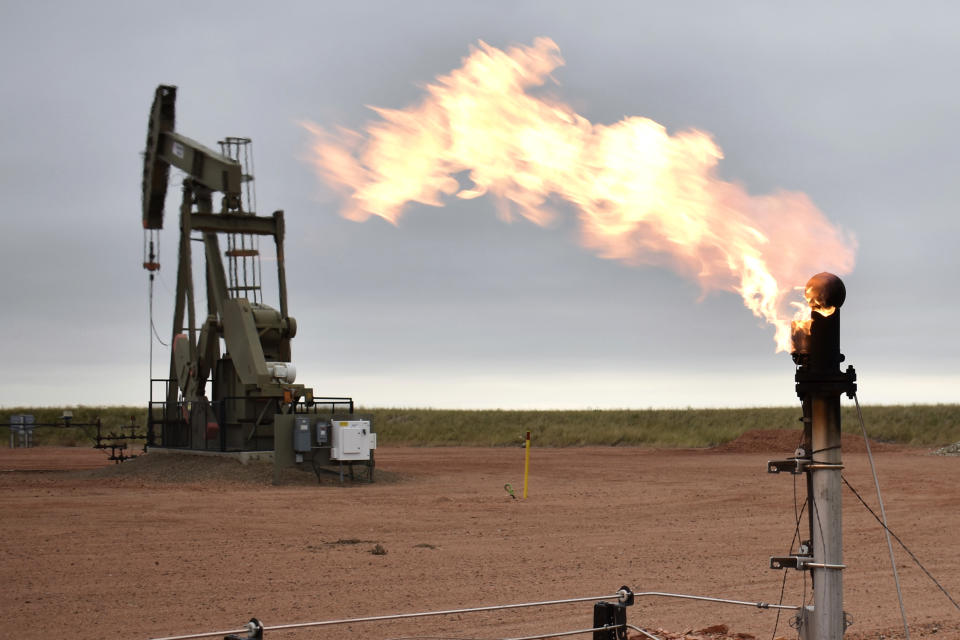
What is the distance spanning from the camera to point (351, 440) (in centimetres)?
2766

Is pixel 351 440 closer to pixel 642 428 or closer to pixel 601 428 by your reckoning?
pixel 601 428

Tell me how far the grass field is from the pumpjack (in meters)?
18.8

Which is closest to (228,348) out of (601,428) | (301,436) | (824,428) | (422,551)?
(301,436)

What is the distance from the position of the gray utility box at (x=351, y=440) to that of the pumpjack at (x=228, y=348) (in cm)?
2

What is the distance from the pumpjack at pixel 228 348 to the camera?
2805 centimetres

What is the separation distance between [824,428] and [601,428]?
6103cm

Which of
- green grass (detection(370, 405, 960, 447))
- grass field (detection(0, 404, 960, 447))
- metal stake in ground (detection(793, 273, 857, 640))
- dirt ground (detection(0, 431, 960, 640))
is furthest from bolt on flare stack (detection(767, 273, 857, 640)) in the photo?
green grass (detection(370, 405, 960, 447))

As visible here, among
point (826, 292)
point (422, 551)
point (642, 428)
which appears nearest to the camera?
point (826, 292)

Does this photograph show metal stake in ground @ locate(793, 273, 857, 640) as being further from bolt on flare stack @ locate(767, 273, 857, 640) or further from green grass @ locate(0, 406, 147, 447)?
green grass @ locate(0, 406, 147, 447)

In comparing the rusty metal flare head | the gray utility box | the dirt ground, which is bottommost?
the dirt ground

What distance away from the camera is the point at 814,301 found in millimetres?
6527

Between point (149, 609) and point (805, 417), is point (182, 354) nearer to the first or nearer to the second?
point (149, 609)

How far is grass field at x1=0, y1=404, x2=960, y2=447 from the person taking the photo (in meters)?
58.3

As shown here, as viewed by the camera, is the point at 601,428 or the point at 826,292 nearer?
the point at 826,292
